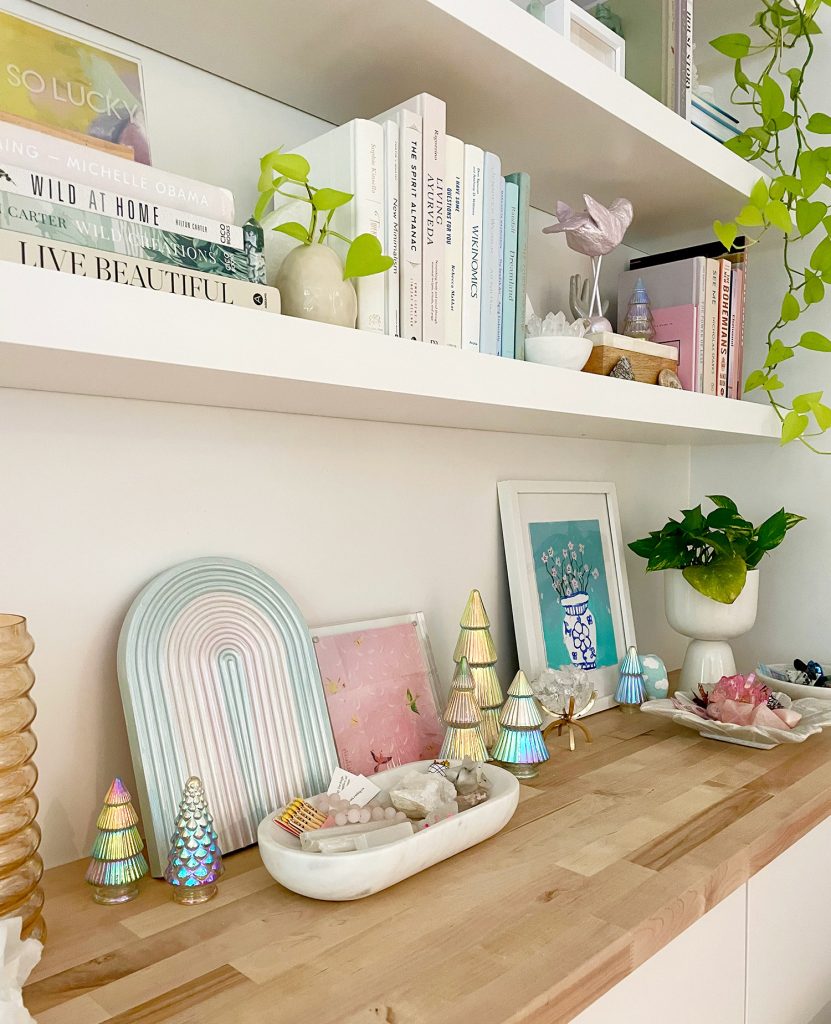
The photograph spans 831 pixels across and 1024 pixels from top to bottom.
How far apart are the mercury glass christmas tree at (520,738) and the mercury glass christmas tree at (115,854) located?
18.9 inches

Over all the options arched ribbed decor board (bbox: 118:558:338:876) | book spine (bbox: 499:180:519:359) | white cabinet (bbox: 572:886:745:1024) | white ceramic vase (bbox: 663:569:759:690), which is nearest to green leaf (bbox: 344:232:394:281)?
book spine (bbox: 499:180:519:359)

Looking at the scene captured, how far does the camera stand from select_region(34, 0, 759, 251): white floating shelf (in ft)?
2.64

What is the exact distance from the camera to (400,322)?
830 millimetres

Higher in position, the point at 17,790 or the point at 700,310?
the point at 700,310

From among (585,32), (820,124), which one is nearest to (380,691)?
(585,32)

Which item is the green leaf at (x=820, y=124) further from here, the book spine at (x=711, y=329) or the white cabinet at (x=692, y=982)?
the white cabinet at (x=692, y=982)

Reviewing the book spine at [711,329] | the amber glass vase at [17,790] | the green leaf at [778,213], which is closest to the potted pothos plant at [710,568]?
the book spine at [711,329]

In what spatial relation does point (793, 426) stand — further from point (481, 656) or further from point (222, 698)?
point (222, 698)

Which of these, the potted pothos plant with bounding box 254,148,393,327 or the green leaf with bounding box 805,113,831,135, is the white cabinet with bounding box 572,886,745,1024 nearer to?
the potted pothos plant with bounding box 254,148,393,327

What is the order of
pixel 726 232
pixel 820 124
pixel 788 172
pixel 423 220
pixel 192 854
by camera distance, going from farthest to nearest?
pixel 788 172 < pixel 820 124 < pixel 726 232 < pixel 423 220 < pixel 192 854

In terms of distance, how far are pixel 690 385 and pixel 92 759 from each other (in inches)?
39.6

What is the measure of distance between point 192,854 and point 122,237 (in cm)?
54

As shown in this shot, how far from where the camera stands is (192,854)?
73 cm

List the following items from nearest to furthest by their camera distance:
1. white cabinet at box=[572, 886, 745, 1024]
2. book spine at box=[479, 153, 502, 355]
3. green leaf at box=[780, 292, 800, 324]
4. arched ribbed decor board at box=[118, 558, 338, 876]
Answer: white cabinet at box=[572, 886, 745, 1024] < arched ribbed decor board at box=[118, 558, 338, 876] < book spine at box=[479, 153, 502, 355] < green leaf at box=[780, 292, 800, 324]
